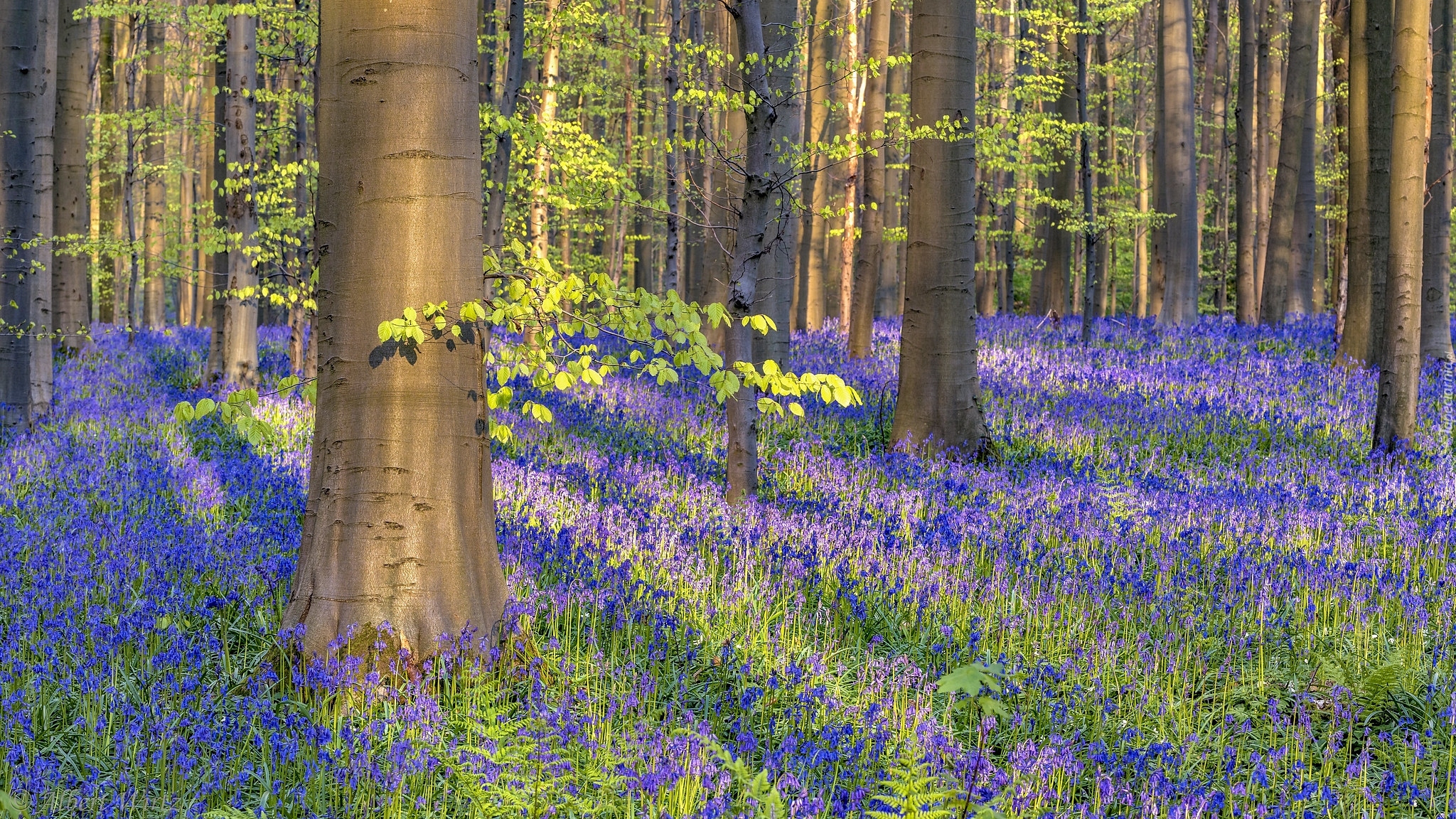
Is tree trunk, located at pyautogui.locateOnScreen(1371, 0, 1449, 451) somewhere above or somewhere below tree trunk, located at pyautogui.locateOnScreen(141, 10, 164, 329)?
below

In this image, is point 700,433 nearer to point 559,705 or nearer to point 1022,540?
point 1022,540

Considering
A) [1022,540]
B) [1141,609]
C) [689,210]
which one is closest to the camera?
[1141,609]

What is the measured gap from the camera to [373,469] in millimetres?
3795

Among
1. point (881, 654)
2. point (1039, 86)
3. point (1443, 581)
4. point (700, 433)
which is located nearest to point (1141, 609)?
point (881, 654)

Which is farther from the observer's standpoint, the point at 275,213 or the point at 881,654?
the point at 275,213

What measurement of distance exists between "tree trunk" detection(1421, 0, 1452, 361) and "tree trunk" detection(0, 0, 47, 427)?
13.4 meters

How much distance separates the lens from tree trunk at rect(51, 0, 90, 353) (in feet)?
40.9

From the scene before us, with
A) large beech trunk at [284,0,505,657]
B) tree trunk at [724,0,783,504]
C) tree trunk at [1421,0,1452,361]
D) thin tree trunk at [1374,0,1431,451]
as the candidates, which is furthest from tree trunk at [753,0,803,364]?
tree trunk at [1421,0,1452,361]

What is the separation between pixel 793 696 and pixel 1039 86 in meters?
16.5

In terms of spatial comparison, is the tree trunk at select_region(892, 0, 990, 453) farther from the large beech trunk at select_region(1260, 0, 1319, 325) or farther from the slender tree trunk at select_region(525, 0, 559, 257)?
the large beech trunk at select_region(1260, 0, 1319, 325)

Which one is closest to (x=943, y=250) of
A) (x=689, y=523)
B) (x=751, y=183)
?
(x=751, y=183)

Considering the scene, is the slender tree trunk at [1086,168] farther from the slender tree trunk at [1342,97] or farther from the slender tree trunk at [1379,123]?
the slender tree trunk at [1379,123]

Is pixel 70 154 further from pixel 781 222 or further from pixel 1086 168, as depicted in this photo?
pixel 1086 168

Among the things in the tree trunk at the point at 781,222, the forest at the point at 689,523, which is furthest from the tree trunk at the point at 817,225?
the forest at the point at 689,523
